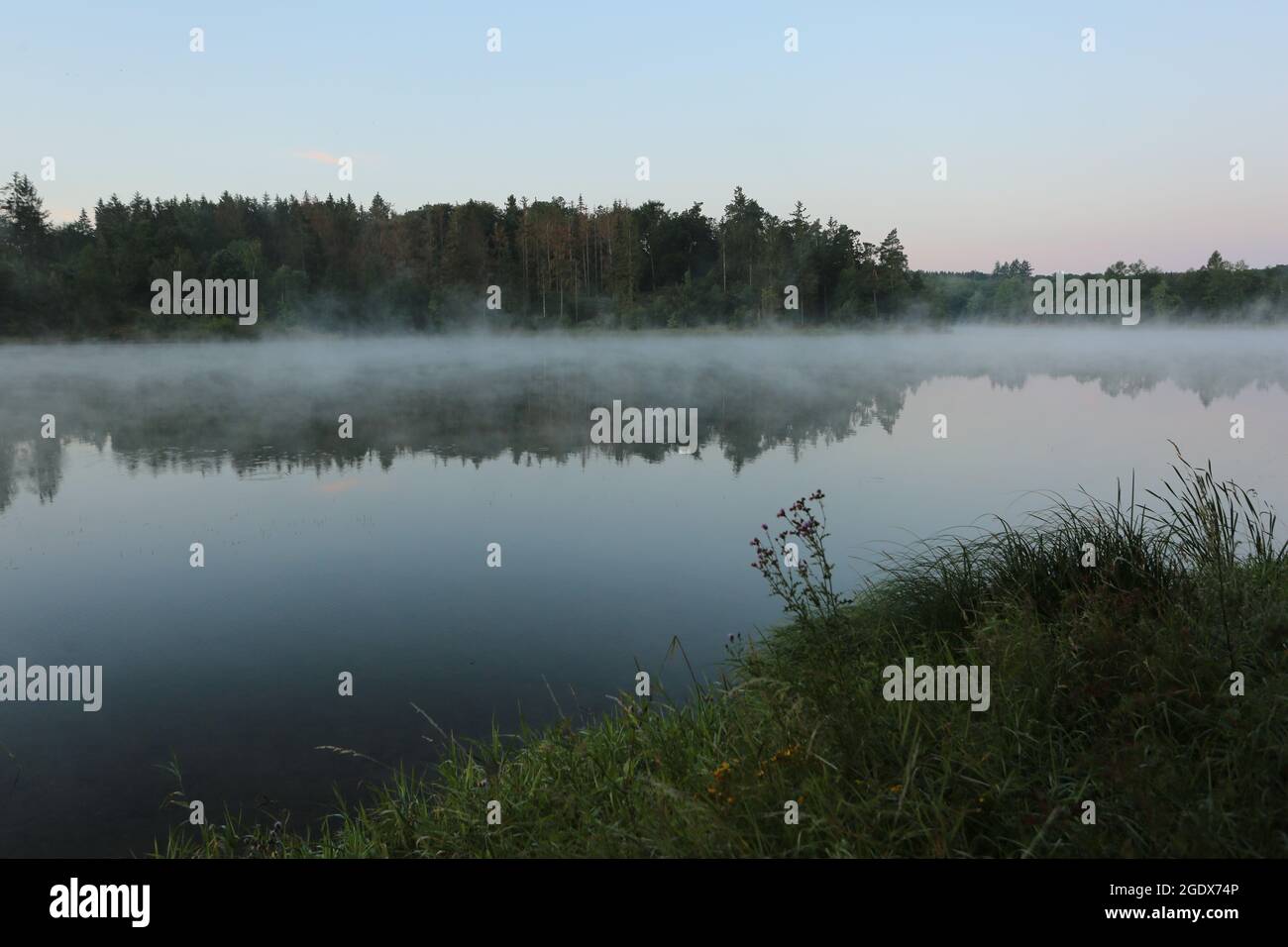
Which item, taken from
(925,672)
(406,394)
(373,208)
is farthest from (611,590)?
(373,208)

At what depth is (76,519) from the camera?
14.4 meters

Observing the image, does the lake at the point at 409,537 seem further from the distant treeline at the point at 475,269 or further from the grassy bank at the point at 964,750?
the distant treeline at the point at 475,269

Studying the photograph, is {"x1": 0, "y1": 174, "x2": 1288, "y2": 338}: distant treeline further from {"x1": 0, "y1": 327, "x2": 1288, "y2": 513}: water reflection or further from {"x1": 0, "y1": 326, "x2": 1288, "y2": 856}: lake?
{"x1": 0, "y1": 326, "x2": 1288, "y2": 856}: lake

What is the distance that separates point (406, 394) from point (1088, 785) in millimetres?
33515

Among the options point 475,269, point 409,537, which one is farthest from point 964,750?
point 475,269

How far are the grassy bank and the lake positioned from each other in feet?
4.30

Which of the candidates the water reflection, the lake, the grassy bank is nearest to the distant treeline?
the water reflection

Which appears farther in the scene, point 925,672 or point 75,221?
point 75,221

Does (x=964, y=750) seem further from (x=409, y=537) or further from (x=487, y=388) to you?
(x=487, y=388)

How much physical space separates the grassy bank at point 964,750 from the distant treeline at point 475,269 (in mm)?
54304

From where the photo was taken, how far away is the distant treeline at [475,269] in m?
57.3

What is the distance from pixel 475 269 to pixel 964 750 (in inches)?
2807

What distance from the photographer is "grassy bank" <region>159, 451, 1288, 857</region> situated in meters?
3.16
